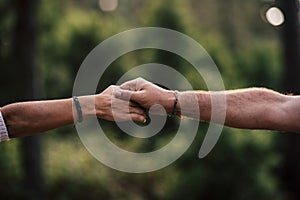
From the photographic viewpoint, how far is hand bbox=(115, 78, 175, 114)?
13.3 feet

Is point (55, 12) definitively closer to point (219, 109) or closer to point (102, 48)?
point (102, 48)

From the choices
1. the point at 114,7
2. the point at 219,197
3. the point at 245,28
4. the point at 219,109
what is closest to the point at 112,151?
the point at 219,197

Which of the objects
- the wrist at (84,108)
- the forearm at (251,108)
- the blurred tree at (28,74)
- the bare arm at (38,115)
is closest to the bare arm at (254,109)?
the forearm at (251,108)

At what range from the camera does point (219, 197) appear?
31.4 ft

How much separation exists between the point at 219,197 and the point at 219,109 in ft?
19.1

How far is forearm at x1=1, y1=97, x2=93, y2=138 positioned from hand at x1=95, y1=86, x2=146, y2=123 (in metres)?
0.19

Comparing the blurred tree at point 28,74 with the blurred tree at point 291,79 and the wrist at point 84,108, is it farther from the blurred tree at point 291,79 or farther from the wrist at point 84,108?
the wrist at point 84,108

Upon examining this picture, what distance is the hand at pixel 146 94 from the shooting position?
4.05 metres

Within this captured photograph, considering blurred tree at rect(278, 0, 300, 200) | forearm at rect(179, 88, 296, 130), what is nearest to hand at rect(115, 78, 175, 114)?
forearm at rect(179, 88, 296, 130)

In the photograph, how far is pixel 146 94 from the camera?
4.14 meters

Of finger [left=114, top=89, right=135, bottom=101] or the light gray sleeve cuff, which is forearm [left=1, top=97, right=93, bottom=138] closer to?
the light gray sleeve cuff

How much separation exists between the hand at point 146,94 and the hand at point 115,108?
0.11ft

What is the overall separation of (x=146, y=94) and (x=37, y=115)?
62cm

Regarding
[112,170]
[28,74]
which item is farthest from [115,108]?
[112,170]
